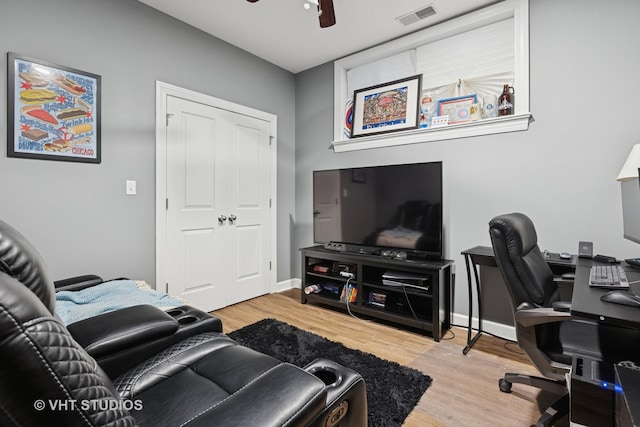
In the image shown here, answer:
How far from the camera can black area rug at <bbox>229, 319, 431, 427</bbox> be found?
1612mm

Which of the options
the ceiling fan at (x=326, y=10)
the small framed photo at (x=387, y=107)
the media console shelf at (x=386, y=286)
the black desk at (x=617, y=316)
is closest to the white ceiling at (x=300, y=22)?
the small framed photo at (x=387, y=107)

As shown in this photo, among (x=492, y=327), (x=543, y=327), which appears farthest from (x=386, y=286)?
(x=543, y=327)

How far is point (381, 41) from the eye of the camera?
3129mm

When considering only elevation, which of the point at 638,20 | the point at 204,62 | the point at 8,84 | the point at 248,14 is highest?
the point at 248,14

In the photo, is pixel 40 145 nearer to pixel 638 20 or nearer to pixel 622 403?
pixel 622 403

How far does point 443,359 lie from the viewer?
2.15 m

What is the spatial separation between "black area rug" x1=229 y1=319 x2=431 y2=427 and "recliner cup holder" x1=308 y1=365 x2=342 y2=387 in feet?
2.50

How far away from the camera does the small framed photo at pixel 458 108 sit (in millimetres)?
2695

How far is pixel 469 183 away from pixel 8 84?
344 centimetres

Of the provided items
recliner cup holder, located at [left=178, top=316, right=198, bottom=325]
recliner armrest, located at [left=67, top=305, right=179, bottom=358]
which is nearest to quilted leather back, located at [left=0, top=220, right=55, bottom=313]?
recliner armrest, located at [left=67, top=305, right=179, bottom=358]

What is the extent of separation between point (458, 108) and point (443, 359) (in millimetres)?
2112

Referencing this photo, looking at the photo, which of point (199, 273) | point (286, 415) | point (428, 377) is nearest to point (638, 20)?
point (428, 377)

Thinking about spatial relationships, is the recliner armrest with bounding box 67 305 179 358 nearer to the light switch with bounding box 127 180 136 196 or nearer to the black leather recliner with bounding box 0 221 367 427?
the black leather recliner with bounding box 0 221 367 427

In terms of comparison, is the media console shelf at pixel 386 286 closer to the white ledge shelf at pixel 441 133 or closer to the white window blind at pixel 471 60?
the white ledge shelf at pixel 441 133
